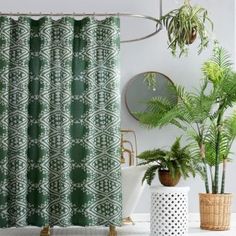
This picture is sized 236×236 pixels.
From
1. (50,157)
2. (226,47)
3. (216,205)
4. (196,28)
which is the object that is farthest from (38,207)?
(226,47)

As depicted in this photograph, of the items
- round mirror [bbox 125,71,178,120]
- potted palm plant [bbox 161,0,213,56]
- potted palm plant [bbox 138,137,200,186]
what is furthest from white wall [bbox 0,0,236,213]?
potted palm plant [bbox 138,137,200,186]

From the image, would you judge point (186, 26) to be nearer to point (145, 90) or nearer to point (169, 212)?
point (145, 90)

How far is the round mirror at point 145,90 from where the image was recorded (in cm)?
486

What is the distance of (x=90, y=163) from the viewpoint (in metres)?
3.55

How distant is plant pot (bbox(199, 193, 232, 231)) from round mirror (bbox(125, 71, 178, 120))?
1.12 meters

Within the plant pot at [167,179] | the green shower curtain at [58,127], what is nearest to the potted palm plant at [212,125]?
the plant pot at [167,179]

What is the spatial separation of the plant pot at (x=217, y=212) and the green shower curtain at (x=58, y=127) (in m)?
1.09

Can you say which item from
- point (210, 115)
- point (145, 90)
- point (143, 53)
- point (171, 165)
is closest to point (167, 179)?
point (171, 165)

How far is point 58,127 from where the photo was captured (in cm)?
355

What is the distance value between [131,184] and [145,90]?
3.89 ft

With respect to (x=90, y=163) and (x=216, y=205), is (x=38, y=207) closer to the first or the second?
(x=90, y=163)

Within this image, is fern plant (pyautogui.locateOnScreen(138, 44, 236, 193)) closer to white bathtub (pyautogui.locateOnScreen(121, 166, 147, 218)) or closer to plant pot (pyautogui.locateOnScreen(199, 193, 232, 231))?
plant pot (pyautogui.locateOnScreen(199, 193, 232, 231))

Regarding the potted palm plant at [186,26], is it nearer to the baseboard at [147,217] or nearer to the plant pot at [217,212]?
the plant pot at [217,212]

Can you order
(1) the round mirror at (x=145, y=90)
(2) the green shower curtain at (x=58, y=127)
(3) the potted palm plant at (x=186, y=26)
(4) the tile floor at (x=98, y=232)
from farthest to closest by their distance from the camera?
(1) the round mirror at (x=145, y=90) < (3) the potted palm plant at (x=186, y=26) < (4) the tile floor at (x=98, y=232) < (2) the green shower curtain at (x=58, y=127)
